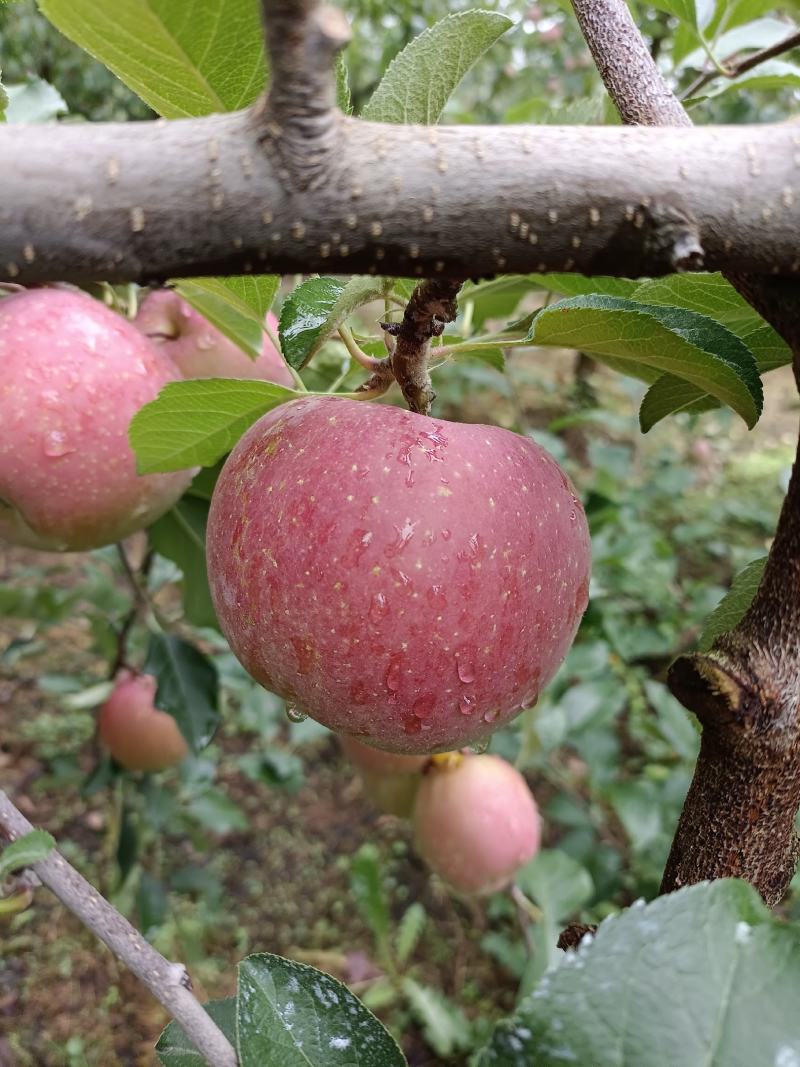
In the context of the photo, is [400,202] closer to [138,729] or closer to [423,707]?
[423,707]

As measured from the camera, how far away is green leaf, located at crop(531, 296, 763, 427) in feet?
1.47

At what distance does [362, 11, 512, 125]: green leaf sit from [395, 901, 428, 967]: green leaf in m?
1.70

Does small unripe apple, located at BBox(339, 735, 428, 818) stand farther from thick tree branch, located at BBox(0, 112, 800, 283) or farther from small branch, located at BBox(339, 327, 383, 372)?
thick tree branch, located at BBox(0, 112, 800, 283)

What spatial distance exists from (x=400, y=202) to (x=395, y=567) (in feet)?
0.74

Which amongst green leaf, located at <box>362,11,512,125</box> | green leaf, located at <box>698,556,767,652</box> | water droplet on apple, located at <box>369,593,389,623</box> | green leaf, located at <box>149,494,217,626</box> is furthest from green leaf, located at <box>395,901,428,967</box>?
green leaf, located at <box>362,11,512,125</box>

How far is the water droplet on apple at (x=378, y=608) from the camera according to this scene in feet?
1.53

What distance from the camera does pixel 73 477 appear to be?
686mm

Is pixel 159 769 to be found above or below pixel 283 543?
below

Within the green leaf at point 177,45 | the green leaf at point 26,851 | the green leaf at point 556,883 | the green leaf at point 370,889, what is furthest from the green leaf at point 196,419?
the green leaf at point 370,889

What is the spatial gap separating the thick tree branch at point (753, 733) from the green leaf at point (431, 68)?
0.25m

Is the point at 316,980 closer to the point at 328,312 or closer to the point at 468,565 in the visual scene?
the point at 468,565

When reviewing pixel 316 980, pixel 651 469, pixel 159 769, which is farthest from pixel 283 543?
pixel 651 469

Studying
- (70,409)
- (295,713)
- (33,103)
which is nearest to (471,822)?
(295,713)

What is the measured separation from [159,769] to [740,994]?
1306 mm
